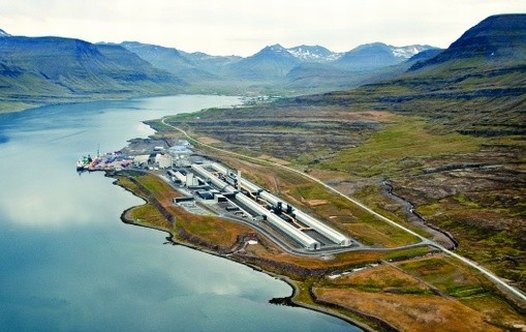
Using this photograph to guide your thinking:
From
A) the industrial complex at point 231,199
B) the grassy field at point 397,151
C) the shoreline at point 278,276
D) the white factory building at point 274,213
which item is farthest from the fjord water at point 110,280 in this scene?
the grassy field at point 397,151

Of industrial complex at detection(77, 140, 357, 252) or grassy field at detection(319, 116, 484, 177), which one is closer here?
industrial complex at detection(77, 140, 357, 252)

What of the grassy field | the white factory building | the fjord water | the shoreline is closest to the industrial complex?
the white factory building

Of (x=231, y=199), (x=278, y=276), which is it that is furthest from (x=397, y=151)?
(x=278, y=276)

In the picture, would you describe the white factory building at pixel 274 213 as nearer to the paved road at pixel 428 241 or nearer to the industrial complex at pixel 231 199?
the industrial complex at pixel 231 199

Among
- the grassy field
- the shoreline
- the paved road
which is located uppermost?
the grassy field

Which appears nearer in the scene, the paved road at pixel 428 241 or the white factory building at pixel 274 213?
the paved road at pixel 428 241

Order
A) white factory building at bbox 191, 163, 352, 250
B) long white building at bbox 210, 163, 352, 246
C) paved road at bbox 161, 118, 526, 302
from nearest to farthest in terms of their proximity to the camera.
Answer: paved road at bbox 161, 118, 526, 302
white factory building at bbox 191, 163, 352, 250
long white building at bbox 210, 163, 352, 246

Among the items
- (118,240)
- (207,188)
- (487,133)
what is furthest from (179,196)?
(487,133)

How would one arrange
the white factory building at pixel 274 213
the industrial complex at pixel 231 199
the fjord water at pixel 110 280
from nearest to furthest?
1. the fjord water at pixel 110 280
2. the white factory building at pixel 274 213
3. the industrial complex at pixel 231 199

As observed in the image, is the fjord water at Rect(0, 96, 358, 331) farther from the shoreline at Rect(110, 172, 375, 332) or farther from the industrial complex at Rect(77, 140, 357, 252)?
the industrial complex at Rect(77, 140, 357, 252)
